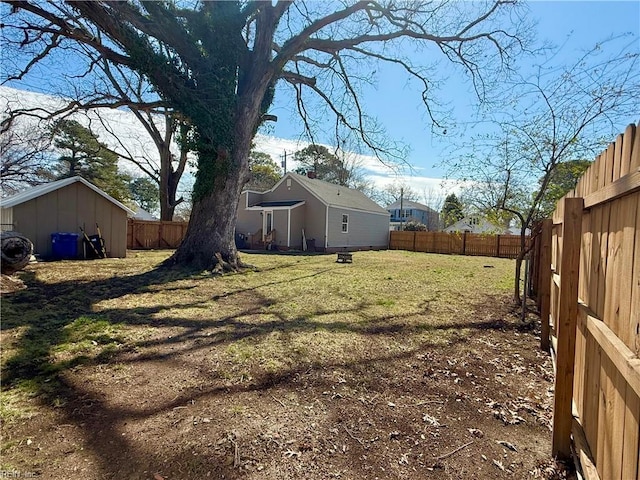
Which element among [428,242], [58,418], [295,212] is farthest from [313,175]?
[58,418]

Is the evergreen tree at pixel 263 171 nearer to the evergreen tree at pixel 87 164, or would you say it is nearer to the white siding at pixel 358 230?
the evergreen tree at pixel 87 164

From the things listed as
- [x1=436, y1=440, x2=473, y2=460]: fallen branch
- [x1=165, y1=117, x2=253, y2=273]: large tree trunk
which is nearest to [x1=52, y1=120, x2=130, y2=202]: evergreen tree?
[x1=165, y1=117, x2=253, y2=273]: large tree trunk

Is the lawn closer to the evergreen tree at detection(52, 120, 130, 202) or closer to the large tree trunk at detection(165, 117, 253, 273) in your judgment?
the large tree trunk at detection(165, 117, 253, 273)

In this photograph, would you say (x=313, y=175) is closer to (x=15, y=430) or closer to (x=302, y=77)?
(x=302, y=77)

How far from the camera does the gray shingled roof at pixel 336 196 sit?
21.4m

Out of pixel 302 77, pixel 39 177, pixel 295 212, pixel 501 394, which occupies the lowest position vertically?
pixel 501 394

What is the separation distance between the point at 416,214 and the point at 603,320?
1976 inches

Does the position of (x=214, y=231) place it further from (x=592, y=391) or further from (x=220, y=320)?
(x=592, y=391)

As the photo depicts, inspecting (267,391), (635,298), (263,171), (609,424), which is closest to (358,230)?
(263,171)

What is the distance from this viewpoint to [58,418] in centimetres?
246

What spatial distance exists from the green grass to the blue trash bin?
9.09 ft

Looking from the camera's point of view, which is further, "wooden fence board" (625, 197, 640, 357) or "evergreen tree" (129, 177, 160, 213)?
"evergreen tree" (129, 177, 160, 213)

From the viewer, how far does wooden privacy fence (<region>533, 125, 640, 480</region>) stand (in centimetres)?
130

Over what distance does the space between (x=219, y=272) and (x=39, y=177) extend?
20.1 metres
